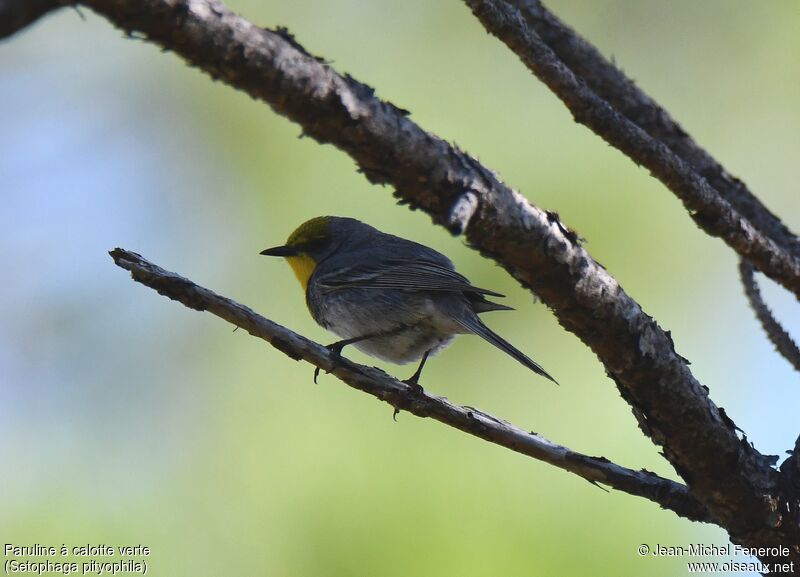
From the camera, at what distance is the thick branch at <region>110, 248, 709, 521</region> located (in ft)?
10.5

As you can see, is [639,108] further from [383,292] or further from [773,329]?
[383,292]

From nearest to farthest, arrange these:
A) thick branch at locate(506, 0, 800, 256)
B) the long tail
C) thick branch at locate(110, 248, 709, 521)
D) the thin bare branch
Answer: thick branch at locate(110, 248, 709, 521), the thin bare branch, the long tail, thick branch at locate(506, 0, 800, 256)

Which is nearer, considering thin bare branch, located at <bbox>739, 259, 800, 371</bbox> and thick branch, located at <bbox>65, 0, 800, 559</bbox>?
thick branch, located at <bbox>65, 0, 800, 559</bbox>

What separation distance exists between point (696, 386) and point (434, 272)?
2499 mm

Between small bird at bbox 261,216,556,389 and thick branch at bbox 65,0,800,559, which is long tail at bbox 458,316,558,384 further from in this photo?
thick branch at bbox 65,0,800,559

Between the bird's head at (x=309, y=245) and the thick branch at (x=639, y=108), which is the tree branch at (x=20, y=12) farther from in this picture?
the bird's head at (x=309, y=245)

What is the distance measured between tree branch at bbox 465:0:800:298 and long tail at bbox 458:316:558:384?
1.07 metres

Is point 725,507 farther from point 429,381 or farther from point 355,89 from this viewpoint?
point 429,381

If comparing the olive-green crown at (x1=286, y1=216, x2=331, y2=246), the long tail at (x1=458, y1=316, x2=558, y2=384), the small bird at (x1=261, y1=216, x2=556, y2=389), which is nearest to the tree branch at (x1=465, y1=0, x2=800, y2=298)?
the long tail at (x1=458, y1=316, x2=558, y2=384)

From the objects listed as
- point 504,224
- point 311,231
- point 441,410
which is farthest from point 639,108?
point 311,231

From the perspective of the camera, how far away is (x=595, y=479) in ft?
10.9

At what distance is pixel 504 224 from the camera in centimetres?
229

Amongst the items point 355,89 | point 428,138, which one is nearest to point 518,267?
point 428,138

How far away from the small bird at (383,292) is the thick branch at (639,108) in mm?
1320
